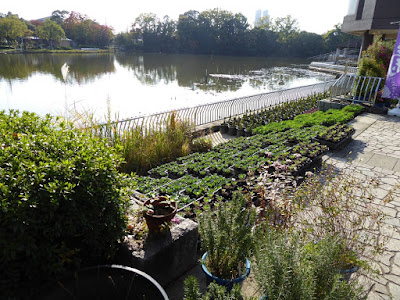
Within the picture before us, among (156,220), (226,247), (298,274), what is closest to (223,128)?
(156,220)

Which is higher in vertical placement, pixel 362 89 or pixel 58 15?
pixel 58 15

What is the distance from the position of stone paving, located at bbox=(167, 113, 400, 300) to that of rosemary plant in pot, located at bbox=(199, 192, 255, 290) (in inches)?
9.6

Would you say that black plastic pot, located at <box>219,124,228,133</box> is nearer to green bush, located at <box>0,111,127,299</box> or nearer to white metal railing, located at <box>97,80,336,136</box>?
white metal railing, located at <box>97,80,336,136</box>

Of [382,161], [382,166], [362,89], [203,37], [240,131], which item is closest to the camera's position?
[382,166]

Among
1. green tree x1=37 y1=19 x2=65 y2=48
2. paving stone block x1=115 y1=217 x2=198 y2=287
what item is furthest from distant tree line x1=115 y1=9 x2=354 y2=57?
paving stone block x1=115 y1=217 x2=198 y2=287

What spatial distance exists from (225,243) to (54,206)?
1205 millimetres

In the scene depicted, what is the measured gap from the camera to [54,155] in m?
1.93

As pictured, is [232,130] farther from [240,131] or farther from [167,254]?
[167,254]

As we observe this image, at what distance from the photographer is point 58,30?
162 ft

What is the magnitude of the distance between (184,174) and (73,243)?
2450 millimetres

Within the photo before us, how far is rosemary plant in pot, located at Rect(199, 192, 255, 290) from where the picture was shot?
6.66 feet

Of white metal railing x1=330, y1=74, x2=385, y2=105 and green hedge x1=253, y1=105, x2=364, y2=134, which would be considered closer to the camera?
green hedge x1=253, y1=105, x2=364, y2=134

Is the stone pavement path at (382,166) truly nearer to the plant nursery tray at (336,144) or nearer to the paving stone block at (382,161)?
the paving stone block at (382,161)

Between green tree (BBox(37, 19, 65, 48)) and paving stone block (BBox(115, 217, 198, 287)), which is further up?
green tree (BBox(37, 19, 65, 48))
